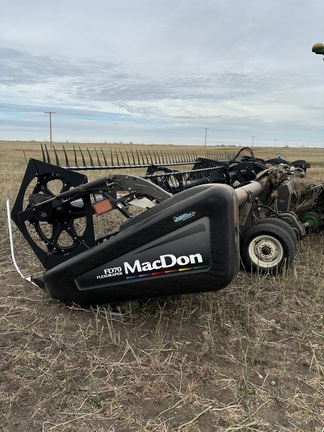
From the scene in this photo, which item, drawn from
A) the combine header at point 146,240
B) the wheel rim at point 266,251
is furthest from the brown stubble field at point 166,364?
the wheel rim at point 266,251

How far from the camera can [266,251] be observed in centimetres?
386

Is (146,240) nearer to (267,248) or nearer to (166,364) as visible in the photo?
(166,364)

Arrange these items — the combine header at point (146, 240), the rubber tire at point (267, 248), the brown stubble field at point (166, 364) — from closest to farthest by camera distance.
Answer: the brown stubble field at point (166, 364) → the combine header at point (146, 240) → the rubber tire at point (267, 248)

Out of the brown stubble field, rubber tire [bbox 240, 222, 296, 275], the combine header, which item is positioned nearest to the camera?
the brown stubble field

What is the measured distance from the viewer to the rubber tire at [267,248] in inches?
→ 147

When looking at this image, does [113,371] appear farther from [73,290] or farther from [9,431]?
[73,290]

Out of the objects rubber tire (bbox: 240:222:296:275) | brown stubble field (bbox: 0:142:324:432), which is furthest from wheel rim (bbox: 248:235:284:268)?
brown stubble field (bbox: 0:142:324:432)

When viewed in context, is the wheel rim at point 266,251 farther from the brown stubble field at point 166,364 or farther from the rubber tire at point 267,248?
the brown stubble field at point 166,364

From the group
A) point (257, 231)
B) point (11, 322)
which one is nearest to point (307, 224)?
point (257, 231)

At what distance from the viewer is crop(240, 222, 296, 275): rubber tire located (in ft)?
12.3

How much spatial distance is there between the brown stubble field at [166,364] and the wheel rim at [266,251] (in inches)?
15.8

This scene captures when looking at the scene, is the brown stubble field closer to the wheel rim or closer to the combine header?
the combine header

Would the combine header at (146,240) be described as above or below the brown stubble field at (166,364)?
above

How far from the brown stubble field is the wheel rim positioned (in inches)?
15.8
